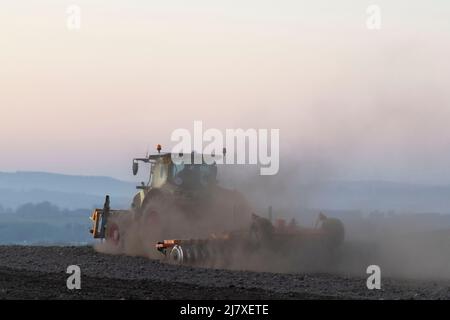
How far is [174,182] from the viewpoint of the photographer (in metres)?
30.1

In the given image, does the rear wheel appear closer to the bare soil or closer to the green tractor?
the green tractor

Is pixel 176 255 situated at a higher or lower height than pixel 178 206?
lower

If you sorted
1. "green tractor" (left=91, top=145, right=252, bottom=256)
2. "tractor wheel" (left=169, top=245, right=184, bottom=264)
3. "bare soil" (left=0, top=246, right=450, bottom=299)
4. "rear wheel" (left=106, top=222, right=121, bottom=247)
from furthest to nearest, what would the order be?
1. "rear wheel" (left=106, top=222, right=121, bottom=247)
2. "green tractor" (left=91, top=145, right=252, bottom=256)
3. "tractor wheel" (left=169, top=245, right=184, bottom=264)
4. "bare soil" (left=0, top=246, right=450, bottom=299)

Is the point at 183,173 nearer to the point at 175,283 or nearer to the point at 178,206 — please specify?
the point at 178,206

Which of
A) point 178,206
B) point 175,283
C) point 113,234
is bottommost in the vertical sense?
point 175,283

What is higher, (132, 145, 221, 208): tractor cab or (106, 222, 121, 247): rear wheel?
(132, 145, 221, 208): tractor cab

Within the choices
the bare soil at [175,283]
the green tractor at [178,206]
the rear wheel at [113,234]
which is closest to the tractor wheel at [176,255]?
the bare soil at [175,283]

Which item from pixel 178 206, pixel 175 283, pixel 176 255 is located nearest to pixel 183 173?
pixel 178 206

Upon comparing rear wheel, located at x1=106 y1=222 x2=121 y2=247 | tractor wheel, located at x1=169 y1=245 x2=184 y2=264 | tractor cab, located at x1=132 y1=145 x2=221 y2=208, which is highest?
tractor cab, located at x1=132 y1=145 x2=221 y2=208

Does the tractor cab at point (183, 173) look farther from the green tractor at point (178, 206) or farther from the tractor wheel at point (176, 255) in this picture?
the tractor wheel at point (176, 255)

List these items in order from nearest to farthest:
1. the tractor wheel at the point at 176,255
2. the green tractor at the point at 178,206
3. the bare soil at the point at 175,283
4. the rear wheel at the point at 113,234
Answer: the bare soil at the point at 175,283, the tractor wheel at the point at 176,255, the green tractor at the point at 178,206, the rear wheel at the point at 113,234

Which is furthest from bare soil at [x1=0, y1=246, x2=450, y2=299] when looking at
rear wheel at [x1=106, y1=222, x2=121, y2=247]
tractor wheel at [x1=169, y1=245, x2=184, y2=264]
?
rear wheel at [x1=106, y1=222, x2=121, y2=247]
